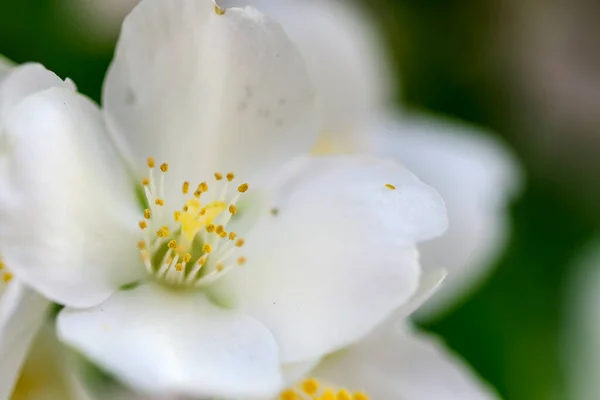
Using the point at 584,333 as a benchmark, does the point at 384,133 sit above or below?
above

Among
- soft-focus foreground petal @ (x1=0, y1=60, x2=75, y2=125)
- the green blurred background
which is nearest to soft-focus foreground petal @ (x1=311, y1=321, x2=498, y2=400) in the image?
soft-focus foreground petal @ (x1=0, y1=60, x2=75, y2=125)

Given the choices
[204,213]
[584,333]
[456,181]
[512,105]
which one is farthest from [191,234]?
[512,105]

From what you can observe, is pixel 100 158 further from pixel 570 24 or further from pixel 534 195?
pixel 570 24

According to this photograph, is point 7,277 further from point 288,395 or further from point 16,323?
point 288,395

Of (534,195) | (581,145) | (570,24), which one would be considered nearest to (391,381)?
(534,195)

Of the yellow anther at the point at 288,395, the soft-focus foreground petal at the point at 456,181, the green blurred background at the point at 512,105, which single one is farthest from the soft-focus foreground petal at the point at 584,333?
the yellow anther at the point at 288,395

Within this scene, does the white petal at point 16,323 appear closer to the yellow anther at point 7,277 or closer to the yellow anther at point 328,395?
the yellow anther at point 7,277
